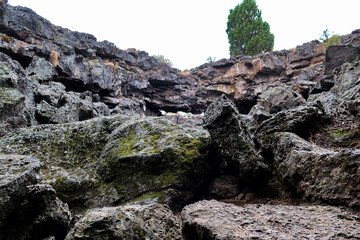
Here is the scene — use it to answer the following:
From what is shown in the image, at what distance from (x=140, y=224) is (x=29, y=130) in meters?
6.14

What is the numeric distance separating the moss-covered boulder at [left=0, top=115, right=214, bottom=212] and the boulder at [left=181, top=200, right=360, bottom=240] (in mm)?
1970

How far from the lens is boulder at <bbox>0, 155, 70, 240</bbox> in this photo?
147 inches

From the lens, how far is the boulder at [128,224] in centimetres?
326

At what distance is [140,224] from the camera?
11.8 feet

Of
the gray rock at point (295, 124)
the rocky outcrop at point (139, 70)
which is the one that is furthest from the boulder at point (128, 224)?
the rocky outcrop at point (139, 70)

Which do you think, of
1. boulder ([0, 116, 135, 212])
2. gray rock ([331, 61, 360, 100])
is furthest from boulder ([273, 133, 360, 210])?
gray rock ([331, 61, 360, 100])

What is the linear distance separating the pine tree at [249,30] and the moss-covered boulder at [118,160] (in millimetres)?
45094

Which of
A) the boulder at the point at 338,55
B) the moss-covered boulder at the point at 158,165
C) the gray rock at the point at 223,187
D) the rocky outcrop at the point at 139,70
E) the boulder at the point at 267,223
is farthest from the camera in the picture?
the rocky outcrop at the point at 139,70

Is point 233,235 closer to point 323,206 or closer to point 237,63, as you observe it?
point 323,206

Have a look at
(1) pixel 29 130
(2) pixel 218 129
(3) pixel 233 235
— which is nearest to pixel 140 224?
(3) pixel 233 235

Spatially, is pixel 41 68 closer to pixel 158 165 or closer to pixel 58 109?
pixel 58 109

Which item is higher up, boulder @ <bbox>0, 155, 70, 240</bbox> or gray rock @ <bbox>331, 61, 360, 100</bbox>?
gray rock @ <bbox>331, 61, 360, 100</bbox>

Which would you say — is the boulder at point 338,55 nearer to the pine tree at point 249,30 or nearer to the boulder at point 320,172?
the boulder at point 320,172

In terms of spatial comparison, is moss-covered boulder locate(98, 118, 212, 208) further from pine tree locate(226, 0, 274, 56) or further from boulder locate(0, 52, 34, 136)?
pine tree locate(226, 0, 274, 56)
